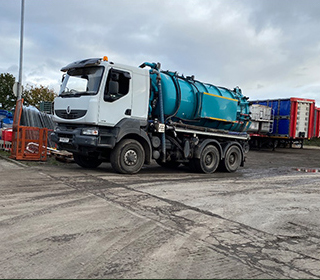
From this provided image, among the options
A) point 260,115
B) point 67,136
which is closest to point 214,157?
point 67,136

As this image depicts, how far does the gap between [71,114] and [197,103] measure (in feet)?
13.5

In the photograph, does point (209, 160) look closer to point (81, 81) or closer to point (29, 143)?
point (81, 81)

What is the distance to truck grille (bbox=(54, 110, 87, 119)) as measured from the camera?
29.3 ft

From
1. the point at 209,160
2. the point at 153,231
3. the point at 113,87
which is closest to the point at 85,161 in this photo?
the point at 113,87

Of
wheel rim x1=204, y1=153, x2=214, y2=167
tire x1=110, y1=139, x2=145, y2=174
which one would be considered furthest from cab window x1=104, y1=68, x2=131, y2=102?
wheel rim x1=204, y1=153, x2=214, y2=167

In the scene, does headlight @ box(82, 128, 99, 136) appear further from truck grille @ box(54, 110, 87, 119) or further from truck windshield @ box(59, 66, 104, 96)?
truck windshield @ box(59, 66, 104, 96)

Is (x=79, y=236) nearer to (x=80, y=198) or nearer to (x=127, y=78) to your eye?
(x=80, y=198)

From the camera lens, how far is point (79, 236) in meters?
4.06

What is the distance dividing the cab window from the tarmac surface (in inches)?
101

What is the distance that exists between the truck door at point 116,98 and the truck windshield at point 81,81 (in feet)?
1.03

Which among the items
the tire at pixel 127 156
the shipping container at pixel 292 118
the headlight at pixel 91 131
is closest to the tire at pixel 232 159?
the tire at pixel 127 156

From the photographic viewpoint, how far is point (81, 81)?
30.6 feet

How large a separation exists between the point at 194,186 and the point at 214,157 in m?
3.84

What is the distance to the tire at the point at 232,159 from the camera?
12.1 metres
